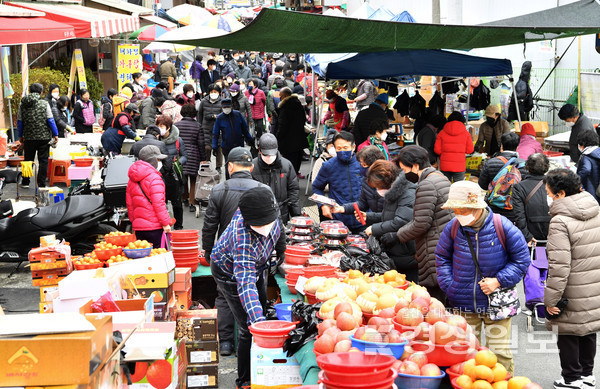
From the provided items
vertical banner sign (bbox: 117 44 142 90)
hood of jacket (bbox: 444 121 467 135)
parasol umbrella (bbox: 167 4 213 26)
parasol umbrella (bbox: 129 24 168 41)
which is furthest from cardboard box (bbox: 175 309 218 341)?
vertical banner sign (bbox: 117 44 142 90)

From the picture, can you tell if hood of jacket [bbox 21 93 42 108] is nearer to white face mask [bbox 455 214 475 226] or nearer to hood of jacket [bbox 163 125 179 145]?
hood of jacket [bbox 163 125 179 145]

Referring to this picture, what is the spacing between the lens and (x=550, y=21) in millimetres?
9312

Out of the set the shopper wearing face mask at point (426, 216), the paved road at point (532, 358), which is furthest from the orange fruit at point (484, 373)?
the paved road at point (532, 358)

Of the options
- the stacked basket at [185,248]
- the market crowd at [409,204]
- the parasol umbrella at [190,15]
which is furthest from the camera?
the parasol umbrella at [190,15]

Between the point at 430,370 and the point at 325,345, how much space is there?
671 millimetres

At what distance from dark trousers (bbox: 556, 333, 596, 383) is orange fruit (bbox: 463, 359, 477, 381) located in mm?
2650

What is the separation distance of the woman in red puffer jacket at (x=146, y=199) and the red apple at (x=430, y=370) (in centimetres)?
551

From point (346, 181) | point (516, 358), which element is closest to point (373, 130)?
point (346, 181)

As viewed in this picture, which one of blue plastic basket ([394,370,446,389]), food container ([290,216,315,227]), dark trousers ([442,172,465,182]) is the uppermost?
dark trousers ([442,172,465,182])

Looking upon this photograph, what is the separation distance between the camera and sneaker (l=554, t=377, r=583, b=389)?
6.33m

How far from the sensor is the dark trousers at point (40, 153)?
15.2m

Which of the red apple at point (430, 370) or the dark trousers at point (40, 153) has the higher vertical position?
the dark trousers at point (40, 153)

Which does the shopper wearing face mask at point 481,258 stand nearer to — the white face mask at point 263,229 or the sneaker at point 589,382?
the sneaker at point 589,382

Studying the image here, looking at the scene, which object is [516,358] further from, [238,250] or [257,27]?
[257,27]
